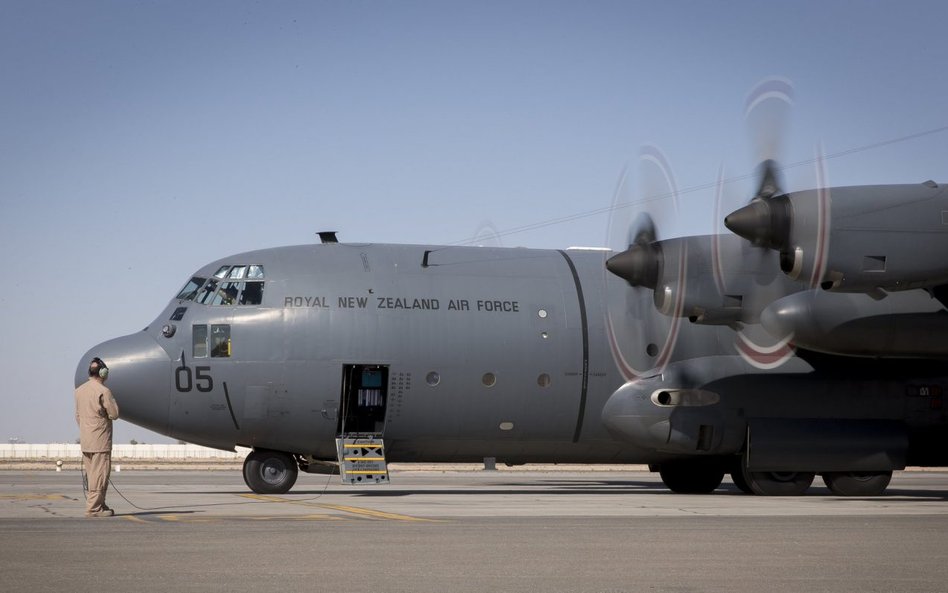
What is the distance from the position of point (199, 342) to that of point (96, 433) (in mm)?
6961

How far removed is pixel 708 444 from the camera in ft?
79.7

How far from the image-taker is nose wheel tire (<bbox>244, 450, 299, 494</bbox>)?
938 inches

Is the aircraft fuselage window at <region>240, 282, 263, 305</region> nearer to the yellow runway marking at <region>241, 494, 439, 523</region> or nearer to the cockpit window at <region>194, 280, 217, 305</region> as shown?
the cockpit window at <region>194, 280, 217, 305</region>

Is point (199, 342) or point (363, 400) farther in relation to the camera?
point (363, 400)

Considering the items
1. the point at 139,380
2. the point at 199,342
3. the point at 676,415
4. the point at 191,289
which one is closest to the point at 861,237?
the point at 676,415

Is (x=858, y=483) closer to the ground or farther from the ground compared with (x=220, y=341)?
closer to the ground

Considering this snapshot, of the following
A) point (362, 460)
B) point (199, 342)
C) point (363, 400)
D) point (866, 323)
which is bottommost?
point (362, 460)

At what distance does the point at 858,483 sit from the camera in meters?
25.0

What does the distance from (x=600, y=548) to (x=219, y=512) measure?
7.61 m

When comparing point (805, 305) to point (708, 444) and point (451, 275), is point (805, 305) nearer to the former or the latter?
point (708, 444)

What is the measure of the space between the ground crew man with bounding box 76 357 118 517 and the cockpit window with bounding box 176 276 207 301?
751 cm

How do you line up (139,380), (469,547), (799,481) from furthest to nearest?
(799,481) → (139,380) → (469,547)

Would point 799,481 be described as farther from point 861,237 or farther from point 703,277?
point 861,237

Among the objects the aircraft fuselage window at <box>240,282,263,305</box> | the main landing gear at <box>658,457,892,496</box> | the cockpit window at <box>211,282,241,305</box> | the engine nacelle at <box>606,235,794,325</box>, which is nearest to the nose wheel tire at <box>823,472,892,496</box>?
the main landing gear at <box>658,457,892,496</box>
